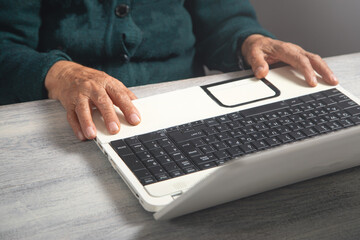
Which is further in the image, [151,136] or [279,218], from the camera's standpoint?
[151,136]

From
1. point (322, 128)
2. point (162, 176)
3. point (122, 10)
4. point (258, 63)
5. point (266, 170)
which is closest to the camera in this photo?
point (266, 170)

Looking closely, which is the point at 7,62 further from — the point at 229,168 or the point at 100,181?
the point at 229,168

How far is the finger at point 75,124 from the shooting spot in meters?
0.71

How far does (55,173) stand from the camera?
63 cm

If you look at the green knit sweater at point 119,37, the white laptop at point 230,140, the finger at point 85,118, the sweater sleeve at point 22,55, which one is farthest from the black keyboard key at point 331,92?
the sweater sleeve at point 22,55

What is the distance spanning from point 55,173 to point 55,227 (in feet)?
0.38

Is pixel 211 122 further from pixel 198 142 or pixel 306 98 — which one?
pixel 306 98

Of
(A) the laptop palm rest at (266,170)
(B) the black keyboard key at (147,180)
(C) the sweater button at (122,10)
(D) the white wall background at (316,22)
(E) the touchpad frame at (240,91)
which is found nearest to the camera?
(A) the laptop palm rest at (266,170)

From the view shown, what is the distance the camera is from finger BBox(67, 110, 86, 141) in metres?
0.71

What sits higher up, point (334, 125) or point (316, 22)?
point (334, 125)

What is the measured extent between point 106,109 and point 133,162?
153 millimetres

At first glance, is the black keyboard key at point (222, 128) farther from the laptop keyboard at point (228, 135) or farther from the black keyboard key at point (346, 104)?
the black keyboard key at point (346, 104)

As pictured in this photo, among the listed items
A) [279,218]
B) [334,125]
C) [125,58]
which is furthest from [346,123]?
[125,58]

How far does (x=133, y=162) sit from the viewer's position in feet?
1.99
